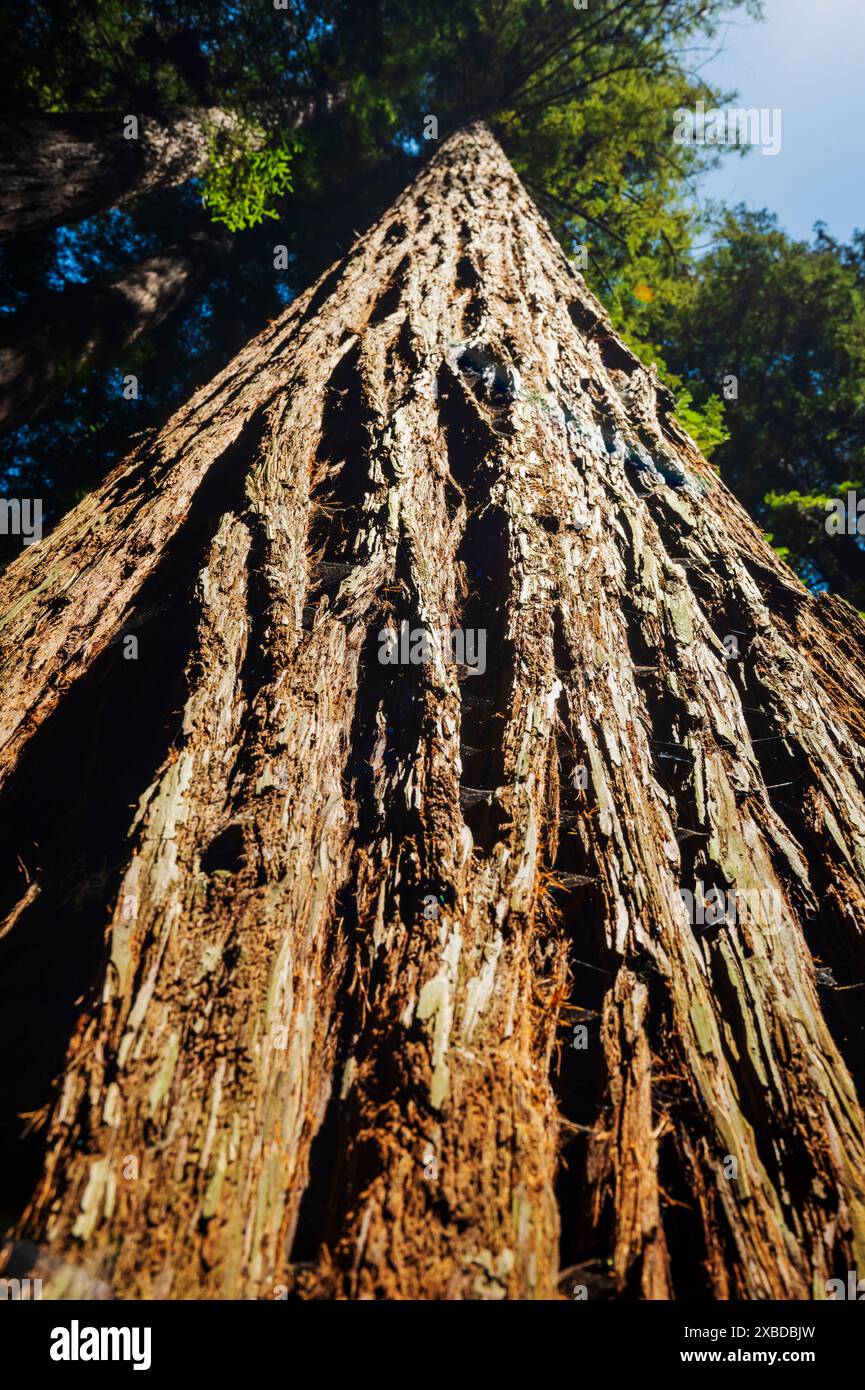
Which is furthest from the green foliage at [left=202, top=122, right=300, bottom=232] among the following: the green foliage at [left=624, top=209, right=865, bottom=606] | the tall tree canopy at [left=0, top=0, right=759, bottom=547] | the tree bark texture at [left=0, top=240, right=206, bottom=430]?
the green foliage at [left=624, top=209, right=865, bottom=606]

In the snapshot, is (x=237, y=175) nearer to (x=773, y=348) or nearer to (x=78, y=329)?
(x=78, y=329)

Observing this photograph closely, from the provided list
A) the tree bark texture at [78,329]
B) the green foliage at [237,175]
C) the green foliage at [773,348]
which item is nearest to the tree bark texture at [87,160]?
the green foliage at [237,175]

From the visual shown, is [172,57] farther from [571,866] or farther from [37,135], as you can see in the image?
[571,866]

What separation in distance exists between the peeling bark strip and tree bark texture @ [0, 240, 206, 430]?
334 cm

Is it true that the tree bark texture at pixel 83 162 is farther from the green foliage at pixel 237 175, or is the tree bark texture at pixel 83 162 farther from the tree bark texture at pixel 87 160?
the green foliage at pixel 237 175

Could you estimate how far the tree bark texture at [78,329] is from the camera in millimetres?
4828

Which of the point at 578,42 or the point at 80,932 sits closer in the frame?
the point at 80,932

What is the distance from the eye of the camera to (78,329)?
18.2 feet

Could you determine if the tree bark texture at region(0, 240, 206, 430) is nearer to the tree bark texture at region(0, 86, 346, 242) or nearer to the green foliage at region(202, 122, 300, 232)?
the tree bark texture at region(0, 86, 346, 242)

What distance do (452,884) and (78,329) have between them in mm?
6406

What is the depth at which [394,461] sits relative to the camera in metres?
2.27
